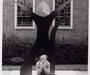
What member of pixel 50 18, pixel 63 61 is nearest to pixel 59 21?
pixel 50 18

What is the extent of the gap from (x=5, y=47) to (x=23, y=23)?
1.58ft

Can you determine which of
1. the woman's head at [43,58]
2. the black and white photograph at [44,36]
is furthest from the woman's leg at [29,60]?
the woman's head at [43,58]

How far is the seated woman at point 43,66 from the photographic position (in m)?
3.64

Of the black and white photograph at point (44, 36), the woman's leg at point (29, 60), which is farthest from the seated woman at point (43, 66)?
the woman's leg at point (29, 60)

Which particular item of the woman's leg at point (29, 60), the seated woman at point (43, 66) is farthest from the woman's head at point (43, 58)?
the woman's leg at point (29, 60)

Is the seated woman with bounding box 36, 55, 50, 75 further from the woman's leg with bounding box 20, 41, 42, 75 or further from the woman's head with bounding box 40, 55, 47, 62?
the woman's leg with bounding box 20, 41, 42, 75

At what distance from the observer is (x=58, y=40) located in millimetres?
3688

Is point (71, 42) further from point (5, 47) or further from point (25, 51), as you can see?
point (5, 47)

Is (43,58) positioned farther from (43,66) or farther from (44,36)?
(44,36)

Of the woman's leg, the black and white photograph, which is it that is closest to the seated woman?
the black and white photograph

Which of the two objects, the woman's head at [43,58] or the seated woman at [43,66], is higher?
the woman's head at [43,58]

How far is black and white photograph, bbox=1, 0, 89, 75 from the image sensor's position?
3.63 metres

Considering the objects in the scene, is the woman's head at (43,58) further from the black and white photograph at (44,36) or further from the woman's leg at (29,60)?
the woman's leg at (29,60)

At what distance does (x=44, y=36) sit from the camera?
3.64 m
